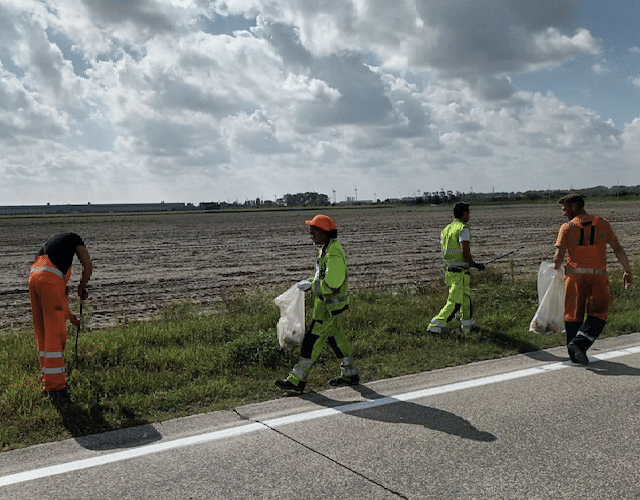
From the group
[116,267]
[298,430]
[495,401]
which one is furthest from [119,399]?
[116,267]

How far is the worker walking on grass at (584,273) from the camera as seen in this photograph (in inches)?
261

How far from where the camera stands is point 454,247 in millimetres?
8445

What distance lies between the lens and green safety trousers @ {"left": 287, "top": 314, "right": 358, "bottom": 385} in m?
5.75

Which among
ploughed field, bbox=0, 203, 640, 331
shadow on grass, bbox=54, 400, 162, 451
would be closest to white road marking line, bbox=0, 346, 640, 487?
shadow on grass, bbox=54, 400, 162, 451

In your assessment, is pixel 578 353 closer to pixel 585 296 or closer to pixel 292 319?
pixel 585 296

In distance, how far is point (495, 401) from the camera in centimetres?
530

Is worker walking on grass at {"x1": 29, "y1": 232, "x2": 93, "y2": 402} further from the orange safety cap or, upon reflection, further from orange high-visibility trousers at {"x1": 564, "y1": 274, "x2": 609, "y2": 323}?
→ orange high-visibility trousers at {"x1": 564, "y1": 274, "x2": 609, "y2": 323}

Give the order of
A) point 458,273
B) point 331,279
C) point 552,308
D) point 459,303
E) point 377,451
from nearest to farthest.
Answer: point 377,451 < point 331,279 < point 552,308 < point 459,303 < point 458,273

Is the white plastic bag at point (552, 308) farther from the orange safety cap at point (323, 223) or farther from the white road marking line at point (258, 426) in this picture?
the orange safety cap at point (323, 223)

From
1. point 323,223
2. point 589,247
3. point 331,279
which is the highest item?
point 323,223

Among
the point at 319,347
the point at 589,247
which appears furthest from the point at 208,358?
the point at 589,247

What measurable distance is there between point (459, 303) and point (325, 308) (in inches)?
116

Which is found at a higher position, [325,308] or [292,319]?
[325,308]

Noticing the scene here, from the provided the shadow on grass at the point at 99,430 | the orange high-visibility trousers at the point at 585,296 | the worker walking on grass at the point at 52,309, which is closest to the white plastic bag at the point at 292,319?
the shadow on grass at the point at 99,430
